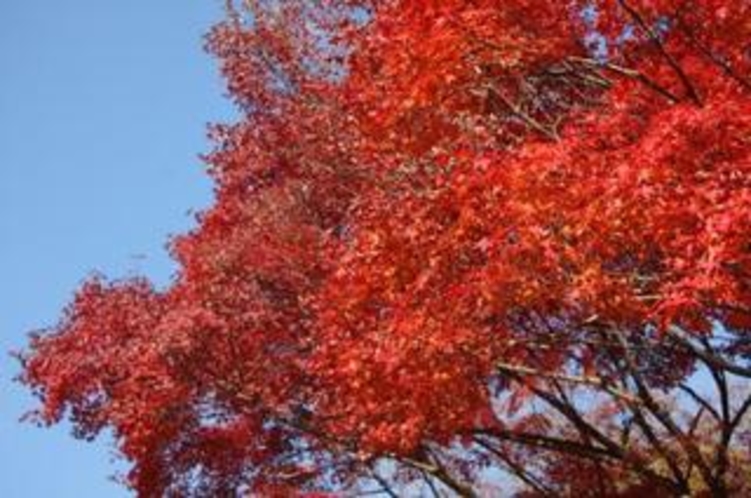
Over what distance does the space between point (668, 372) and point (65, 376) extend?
9.90 m

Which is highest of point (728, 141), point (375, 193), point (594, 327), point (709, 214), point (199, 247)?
point (199, 247)

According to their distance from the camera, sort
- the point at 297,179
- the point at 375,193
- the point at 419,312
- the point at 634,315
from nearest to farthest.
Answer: the point at 634,315 → the point at 419,312 → the point at 375,193 → the point at 297,179

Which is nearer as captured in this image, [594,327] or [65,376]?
[594,327]

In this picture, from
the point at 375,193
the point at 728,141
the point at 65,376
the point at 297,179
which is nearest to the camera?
the point at 728,141

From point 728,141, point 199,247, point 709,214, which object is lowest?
point 709,214

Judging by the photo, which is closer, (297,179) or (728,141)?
(728,141)

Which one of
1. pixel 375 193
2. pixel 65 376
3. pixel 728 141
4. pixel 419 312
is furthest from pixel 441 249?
pixel 65 376

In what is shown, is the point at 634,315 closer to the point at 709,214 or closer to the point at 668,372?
the point at 709,214

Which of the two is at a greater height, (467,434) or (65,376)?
(65,376)

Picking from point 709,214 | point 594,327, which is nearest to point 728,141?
point 709,214

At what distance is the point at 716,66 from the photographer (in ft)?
44.0

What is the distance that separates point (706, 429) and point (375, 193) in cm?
958

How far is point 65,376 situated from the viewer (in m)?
17.0

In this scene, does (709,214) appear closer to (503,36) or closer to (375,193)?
(503,36)
